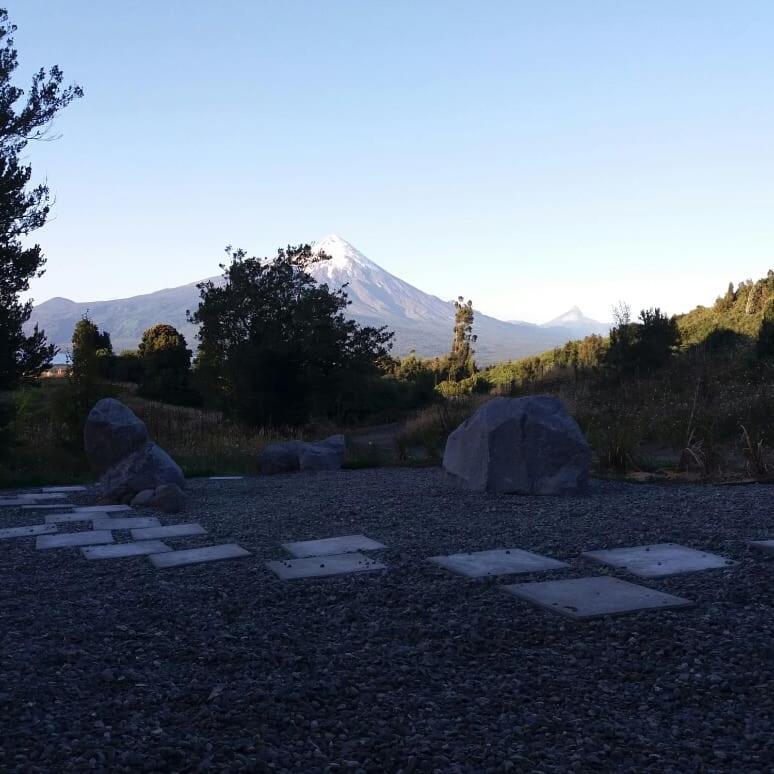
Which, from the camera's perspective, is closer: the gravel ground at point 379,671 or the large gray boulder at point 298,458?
the gravel ground at point 379,671

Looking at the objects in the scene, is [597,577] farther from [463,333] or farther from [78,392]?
[463,333]

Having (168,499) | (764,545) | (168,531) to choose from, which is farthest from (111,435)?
(764,545)

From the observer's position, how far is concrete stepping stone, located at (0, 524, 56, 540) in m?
4.79

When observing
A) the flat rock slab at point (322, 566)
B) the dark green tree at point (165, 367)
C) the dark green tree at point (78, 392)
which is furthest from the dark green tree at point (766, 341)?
the dark green tree at point (165, 367)

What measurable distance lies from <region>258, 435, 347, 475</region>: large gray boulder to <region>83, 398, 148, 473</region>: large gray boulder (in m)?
1.74

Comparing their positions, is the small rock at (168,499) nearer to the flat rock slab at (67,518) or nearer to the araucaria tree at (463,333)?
the flat rock slab at (67,518)

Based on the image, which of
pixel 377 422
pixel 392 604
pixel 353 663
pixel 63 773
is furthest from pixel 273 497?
pixel 377 422

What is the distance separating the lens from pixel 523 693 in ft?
6.60

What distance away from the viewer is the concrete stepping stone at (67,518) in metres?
5.28

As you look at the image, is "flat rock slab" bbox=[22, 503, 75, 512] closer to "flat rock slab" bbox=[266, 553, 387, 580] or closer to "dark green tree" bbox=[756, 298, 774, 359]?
"flat rock slab" bbox=[266, 553, 387, 580]

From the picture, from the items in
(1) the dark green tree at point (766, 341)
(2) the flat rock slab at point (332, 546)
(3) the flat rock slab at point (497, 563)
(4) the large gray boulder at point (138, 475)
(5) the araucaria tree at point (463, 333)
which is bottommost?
(2) the flat rock slab at point (332, 546)

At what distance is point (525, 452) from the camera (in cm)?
588

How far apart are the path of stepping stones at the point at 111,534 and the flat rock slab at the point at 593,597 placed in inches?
63.8

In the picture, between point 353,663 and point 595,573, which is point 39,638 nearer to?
point 353,663
